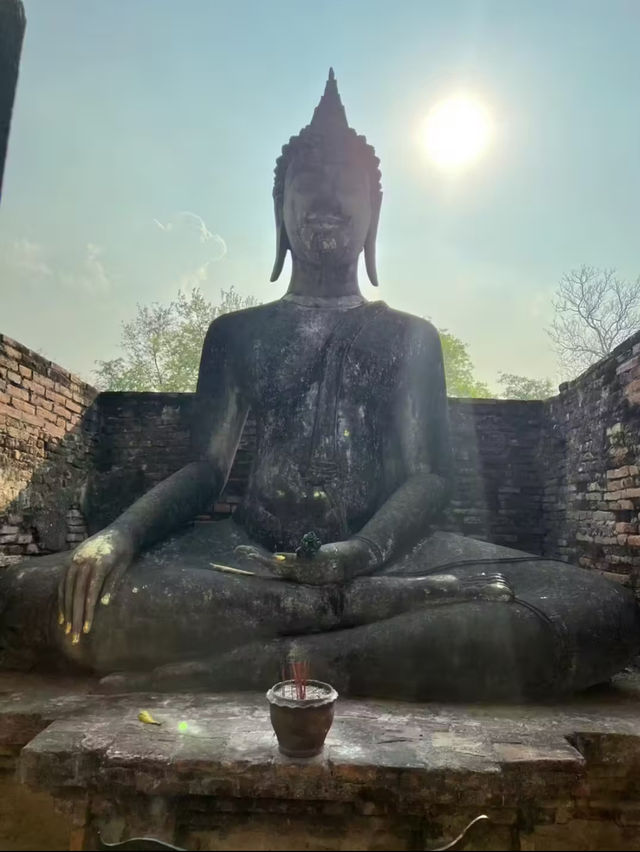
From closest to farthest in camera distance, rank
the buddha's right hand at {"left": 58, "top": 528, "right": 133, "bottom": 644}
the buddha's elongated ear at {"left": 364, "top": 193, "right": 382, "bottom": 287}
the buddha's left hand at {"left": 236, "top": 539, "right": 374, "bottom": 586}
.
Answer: the buddha's right hand at {"left": 58, "top": 528, "right": 133, "bottom": 644} < the buddha's left hand at {"left": 236, "top": 539, "right": 374, "bottom": 586} < the buddha's elongated ear at {"left": 364, "top": 193, "right": 382, "bottom": 287}

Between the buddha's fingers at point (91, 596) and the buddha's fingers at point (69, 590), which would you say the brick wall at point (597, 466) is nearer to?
the buddha's fingers at point (91, 596)

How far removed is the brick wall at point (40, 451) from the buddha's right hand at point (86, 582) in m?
1.73

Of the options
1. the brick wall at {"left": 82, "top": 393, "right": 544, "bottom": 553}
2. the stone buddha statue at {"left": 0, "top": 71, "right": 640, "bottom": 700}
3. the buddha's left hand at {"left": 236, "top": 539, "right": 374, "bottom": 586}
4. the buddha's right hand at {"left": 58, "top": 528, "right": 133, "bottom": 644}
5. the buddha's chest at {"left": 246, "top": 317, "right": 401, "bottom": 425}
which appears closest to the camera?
the stone buddha statue at {"left": 0, "top": 71, "right": 640, "bottom": 700}

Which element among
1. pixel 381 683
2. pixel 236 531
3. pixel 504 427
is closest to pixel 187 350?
pixel 504 427

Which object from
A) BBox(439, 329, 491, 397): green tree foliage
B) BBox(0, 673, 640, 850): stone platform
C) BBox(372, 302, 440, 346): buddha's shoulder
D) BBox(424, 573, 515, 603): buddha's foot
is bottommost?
BBox(0, 673, 640, 850): stone platform

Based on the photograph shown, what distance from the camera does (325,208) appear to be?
4.23m

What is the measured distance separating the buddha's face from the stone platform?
304 cm

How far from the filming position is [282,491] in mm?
3834

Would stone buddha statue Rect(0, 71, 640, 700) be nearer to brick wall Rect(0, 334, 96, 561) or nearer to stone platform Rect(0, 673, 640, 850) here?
stone platform Rect(0, 673, 640, 850)

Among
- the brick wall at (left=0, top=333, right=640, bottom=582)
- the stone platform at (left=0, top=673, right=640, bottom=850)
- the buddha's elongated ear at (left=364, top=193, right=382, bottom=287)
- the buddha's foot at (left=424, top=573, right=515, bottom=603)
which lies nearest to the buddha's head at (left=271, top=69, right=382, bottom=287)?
the buddha's elongated ear at (left=364, top=193, right=382, bottom=287)

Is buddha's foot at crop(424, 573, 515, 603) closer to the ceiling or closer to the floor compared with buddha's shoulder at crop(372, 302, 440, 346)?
closer to the floor

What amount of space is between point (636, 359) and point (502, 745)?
3060 mm

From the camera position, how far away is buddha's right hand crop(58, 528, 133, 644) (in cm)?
294

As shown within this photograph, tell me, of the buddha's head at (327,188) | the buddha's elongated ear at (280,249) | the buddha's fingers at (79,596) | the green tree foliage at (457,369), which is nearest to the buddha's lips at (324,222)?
the buddha's head at (327,188)
